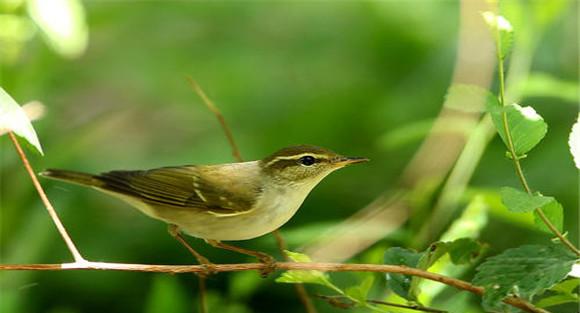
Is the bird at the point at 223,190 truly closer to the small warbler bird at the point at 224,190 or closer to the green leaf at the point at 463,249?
the small warbler bird at the point at 224,190

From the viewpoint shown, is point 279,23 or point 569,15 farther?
point 279,23

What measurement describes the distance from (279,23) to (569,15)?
6.84 feet

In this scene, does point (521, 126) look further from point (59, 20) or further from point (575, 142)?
point (59, 20)

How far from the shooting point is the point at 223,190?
3.37m

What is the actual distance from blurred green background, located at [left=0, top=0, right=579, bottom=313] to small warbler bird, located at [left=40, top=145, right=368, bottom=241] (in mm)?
224

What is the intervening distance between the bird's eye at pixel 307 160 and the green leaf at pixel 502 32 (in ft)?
4.68

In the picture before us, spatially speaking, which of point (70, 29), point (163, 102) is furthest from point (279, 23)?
point (70, 29)

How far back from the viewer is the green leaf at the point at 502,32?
2041 mm

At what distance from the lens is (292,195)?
3.36 meters

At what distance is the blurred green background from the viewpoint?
13.4 ft

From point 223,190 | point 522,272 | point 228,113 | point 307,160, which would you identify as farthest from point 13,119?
point 228,113

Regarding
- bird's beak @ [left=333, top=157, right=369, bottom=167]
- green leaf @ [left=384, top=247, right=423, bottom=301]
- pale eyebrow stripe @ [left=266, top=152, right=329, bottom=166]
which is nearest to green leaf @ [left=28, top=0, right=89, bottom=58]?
pale eyebrow stripe @ [left=266, top=152, right=329, bottom=166]

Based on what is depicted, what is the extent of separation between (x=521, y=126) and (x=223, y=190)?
4.81 ft

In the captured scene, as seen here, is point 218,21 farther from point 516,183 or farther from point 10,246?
point 10,246
